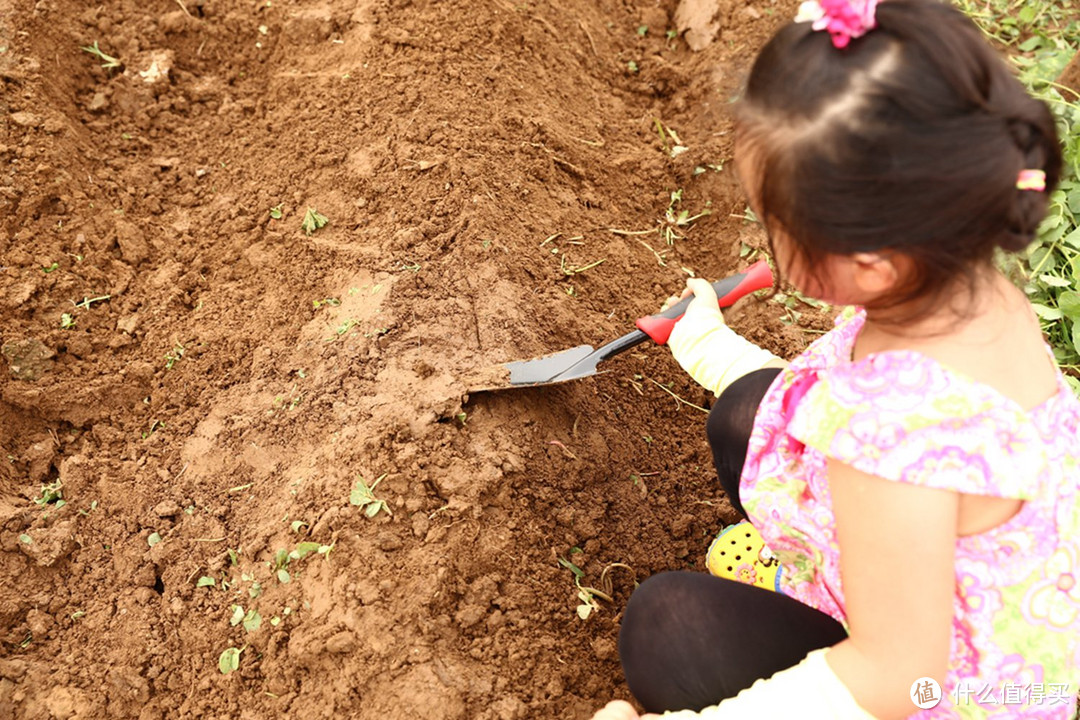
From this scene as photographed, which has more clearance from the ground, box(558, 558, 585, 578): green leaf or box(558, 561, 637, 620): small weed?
box(558, 558, 585, 578): green leaf

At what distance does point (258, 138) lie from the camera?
2414 millimetres

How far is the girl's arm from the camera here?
0.97 metres

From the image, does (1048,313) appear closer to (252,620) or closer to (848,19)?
(848,19)

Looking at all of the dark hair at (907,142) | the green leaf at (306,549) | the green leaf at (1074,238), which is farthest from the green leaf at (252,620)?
the green leaf at (1074,238)

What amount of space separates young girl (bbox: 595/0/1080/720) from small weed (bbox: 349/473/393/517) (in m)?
0.71

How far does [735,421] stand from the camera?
1542 mm

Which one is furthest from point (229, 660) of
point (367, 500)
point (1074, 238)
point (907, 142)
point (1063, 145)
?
point (1063, 145)

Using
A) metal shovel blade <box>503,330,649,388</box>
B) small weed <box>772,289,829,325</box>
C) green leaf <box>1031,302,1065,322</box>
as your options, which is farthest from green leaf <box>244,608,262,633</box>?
green leaf <box>1031,302,1065,322</box>

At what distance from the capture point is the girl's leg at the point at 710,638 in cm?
129

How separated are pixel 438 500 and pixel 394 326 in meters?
0.43

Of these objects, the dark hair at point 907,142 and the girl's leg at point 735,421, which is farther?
the girl's leg at point 735,421

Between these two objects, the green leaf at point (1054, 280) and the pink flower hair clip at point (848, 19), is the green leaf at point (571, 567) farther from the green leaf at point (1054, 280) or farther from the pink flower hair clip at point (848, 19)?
the green leaf at point (1054, 280)

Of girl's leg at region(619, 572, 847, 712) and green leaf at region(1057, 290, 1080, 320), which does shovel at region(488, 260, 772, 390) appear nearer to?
girl's leg at region(619, 572, 847, 712)

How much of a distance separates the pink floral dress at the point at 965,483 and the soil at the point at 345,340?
1.78 feet
